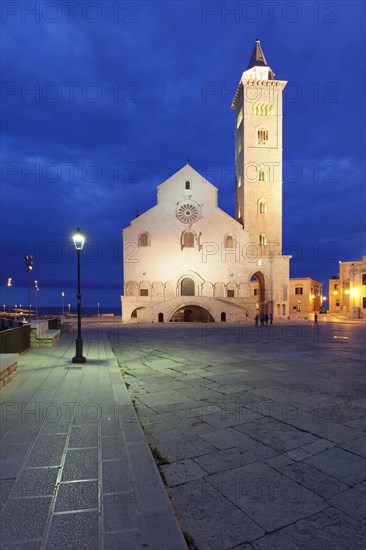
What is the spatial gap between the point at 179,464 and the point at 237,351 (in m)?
10.3

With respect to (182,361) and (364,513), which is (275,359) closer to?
(182,361)

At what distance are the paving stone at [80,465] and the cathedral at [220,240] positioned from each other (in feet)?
111

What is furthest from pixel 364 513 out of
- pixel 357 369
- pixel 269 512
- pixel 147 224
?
pixel 147 224

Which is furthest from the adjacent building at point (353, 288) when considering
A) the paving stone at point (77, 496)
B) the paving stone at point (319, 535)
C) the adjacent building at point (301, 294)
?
the paving stone at point (77, 496)

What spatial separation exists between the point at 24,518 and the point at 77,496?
0.50m

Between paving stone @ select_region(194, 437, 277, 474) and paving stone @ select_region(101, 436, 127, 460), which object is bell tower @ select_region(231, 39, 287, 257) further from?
paving stone @ select_region(101, 436, 127, 460)

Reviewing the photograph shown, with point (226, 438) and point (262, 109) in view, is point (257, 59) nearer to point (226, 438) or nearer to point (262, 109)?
point (262, 109)

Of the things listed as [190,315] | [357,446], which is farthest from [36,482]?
[190,315]

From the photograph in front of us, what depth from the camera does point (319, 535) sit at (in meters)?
2.93

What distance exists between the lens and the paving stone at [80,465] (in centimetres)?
376

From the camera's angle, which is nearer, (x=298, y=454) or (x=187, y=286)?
(x=298, y=454)

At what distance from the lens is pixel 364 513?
3242 mm

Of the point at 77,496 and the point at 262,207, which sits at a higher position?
the point at 262,207

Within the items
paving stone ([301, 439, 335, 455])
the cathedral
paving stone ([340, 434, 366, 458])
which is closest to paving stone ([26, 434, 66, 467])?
paving stone ([301, 439, 335, 455])
